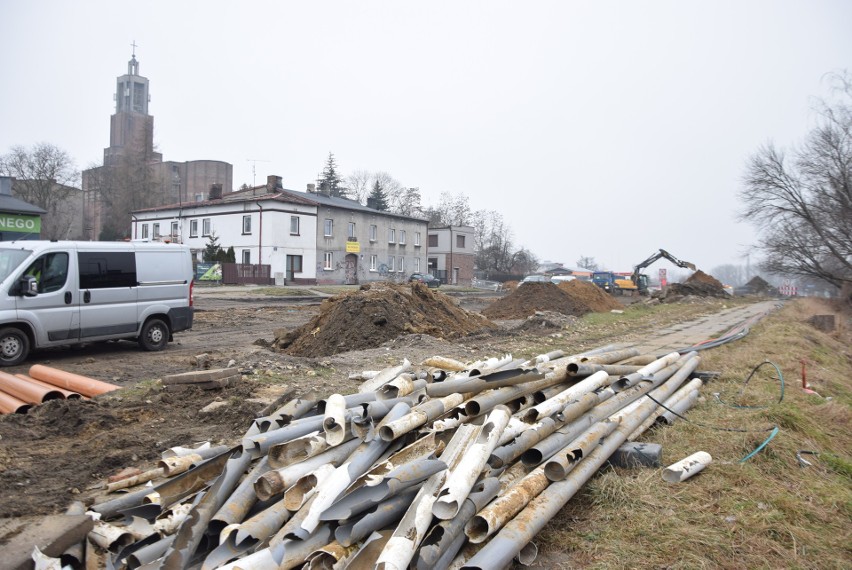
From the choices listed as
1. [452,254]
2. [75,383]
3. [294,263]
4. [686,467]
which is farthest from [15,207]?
[452,254]

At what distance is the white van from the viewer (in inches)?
390

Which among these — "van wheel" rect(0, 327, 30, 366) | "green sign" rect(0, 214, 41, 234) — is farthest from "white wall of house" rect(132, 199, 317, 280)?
"van wheel" rect(0, 327, 30, 366)

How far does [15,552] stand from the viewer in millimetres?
3561

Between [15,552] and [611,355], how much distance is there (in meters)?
6.95

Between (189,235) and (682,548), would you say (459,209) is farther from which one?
(682,548)

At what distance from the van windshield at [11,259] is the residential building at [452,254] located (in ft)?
176

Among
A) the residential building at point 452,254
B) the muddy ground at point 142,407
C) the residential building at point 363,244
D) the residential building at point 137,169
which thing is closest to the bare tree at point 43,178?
the residential building at point 137,169

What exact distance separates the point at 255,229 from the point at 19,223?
16.8 metres

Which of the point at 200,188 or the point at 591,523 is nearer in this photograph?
the point at 591,523

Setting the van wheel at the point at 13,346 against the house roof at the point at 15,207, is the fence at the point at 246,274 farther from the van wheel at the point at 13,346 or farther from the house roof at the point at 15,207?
the van wheel at the point at 13,346

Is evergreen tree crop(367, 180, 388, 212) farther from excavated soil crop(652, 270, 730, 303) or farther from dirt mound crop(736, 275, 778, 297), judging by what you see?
dirt mound crop(736, 275, 778, 297)

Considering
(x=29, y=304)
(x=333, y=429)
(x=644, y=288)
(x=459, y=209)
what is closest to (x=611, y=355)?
(x=333, y=429)

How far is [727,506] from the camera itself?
432 centimetres

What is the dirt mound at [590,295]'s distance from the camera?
2962cm
